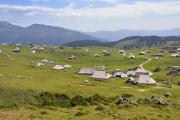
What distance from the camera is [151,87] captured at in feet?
420

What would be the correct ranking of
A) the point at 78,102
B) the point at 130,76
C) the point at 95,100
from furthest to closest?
the point at 130,76 < the point at 95,100 < the point at 78,102

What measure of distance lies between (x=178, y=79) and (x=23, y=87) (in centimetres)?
8828

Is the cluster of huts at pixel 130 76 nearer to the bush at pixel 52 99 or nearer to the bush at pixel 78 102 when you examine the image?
the bush at pixel 52 99

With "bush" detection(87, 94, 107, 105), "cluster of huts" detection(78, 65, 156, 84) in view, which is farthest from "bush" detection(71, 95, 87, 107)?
"cluster of huts" detection(78, 65, 156, 84)

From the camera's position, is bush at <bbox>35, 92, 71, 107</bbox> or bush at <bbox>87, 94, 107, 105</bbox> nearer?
bush at <bbox>35, 92, 71, 107</bbox>

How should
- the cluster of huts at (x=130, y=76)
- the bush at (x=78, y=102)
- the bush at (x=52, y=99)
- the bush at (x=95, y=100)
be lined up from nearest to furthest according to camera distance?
1. the bush at (x=52, y=99)
2. the bush at (x=78, y=102)
3. the bush at (x=95, y=100)
4. the cluster of huts at (x=130, y=76)

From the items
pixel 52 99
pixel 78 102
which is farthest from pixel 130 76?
pixel 78 102

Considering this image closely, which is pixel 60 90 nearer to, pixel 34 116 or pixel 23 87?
pixel 23 87

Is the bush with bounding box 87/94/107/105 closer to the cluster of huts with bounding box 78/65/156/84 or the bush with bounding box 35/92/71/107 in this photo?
the bush with bounding box 35/92/71/107

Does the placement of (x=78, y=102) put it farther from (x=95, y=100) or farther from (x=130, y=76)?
(x=130, y=76)

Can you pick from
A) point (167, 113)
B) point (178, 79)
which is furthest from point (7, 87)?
point (178, 79)

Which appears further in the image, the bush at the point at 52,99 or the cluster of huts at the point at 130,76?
the cluster of huts at the point at 130,76

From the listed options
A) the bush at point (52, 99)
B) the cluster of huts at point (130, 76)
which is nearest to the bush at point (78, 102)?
the bush at point (52, 99)

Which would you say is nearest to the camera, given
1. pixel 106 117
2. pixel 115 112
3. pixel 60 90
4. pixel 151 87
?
pixel 106 117
